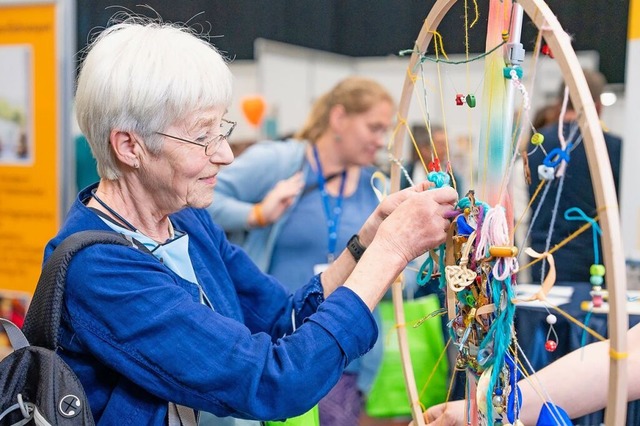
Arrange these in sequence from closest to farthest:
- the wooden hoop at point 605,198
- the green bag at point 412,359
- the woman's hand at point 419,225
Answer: the wooden hoop at point 605,198
the woman's hand at point 419,225
the green bag at point 412,359

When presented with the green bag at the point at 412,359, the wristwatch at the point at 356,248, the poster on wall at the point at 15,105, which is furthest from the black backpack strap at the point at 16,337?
the poster on wall at the point at 15,105

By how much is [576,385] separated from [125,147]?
0.78 meters

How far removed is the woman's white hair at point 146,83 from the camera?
3.62 ft

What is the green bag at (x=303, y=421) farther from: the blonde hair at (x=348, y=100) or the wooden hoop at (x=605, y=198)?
the blonde hair at (x=348, y=100)

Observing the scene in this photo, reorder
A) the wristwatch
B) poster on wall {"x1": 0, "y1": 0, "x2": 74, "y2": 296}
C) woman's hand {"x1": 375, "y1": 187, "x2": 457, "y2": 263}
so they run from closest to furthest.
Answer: woman's hand {"x1": 375, "y1": 187, "x2": 457, "y2": 263}
the wristwatch
poster on wall {"x1": 0, "y1": 0, "x2": 74, "y2": 296}

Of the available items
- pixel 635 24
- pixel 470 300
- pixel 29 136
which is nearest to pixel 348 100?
pixel 635 24

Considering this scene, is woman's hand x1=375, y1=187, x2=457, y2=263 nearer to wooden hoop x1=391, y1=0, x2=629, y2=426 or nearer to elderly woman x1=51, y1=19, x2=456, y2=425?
elderly woman x1=51, y1=19, x2=456, y2=425

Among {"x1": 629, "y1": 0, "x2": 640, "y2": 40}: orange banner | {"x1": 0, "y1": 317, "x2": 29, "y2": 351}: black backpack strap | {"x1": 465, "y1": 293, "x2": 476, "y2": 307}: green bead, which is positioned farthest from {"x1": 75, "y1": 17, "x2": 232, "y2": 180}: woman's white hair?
{"x1": 629, "y1": 0, "x2": 640, "y2": 40}: orange banner

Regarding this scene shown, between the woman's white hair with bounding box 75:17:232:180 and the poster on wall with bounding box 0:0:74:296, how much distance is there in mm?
2027

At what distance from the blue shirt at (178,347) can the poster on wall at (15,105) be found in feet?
7.62

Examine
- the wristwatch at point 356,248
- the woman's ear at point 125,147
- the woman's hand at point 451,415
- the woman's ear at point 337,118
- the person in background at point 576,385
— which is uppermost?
the woman's ear at point 337,118

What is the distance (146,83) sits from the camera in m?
1.10

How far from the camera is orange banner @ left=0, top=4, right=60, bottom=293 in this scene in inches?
122

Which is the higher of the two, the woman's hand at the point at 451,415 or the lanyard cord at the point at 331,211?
the lanyard cord at the point at 331,211
